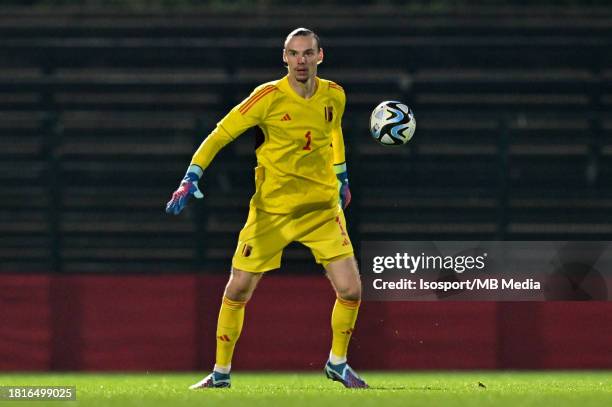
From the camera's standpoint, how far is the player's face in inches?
278

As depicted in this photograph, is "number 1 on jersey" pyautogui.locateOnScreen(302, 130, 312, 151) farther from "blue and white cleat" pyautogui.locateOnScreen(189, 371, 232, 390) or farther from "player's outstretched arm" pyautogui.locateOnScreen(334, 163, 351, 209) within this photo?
"blue and white cleat" pyautogui.locateOnScreen(189, 371, 232, 390)

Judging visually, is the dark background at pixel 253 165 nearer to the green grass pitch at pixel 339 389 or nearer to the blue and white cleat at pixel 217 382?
the green grass pitch at pixel 339 389

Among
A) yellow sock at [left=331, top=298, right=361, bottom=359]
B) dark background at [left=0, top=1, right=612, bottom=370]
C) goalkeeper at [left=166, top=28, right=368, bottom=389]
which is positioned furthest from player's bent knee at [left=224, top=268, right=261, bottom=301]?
dark background at [left=0, top=1, right=612, bottom=370]

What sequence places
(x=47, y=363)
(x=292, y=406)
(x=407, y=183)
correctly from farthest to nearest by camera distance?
(x=407, y=183) → (x=47, y=363) → (x=292, y=406)

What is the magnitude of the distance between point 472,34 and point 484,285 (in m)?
3.26

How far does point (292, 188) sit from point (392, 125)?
0.76 m

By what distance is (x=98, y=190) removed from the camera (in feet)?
40.1

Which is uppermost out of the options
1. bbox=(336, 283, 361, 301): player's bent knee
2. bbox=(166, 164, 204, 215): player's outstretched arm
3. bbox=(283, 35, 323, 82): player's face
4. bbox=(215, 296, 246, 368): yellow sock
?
bbox=(283, 35, 323, 82): player's face

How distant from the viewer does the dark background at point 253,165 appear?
9.84 metres

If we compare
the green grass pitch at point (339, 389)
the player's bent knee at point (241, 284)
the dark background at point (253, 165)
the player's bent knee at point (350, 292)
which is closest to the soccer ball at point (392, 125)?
the player's bent knee at point (350, 292)

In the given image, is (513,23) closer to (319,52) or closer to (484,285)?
(484,285)

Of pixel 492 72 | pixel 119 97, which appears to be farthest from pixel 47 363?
pixel 492 72

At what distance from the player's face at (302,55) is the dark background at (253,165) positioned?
293cm

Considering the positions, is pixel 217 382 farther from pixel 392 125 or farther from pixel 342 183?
pixel 392 125
